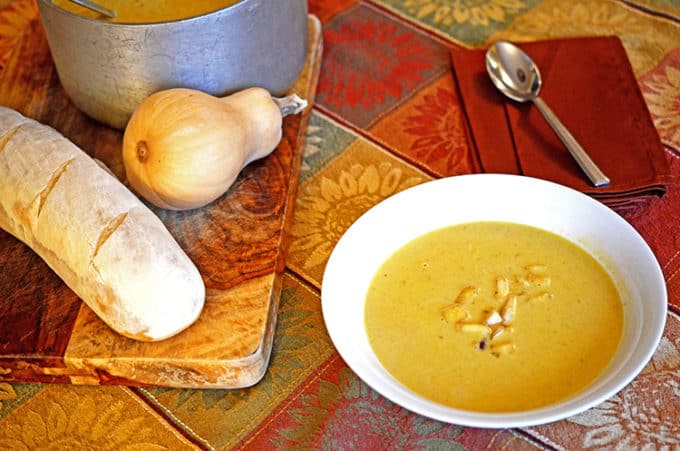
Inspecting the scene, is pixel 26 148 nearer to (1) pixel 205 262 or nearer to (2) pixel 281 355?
(1) pixel 205 262

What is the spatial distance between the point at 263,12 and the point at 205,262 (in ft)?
1.12

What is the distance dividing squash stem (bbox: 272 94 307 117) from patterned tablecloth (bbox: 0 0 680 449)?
0.08m

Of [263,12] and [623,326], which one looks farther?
[263,12]

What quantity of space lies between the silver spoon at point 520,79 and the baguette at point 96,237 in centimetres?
55

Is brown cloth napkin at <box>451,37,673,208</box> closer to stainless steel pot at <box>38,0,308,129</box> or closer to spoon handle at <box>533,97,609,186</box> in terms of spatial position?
spoon handle at <box>533,97,609,186</box>

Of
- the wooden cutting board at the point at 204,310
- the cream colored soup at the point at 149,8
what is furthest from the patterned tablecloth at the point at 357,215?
the cream colored soup at the point at 149,8

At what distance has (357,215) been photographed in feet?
3.75

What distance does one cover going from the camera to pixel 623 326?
907mm

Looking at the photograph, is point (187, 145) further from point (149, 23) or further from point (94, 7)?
point (94, 7)

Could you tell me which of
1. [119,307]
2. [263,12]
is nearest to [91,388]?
[119,307]

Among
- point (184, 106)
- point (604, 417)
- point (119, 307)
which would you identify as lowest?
point (604, 417)

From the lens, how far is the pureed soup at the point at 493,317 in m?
0.87

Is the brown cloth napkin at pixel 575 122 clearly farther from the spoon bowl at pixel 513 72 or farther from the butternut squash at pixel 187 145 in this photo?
the butternut squash at pixel 187 145

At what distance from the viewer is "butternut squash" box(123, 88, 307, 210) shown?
1009 millimetres
